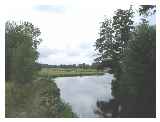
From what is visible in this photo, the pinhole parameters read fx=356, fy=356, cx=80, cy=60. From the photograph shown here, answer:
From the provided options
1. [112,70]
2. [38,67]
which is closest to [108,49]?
[112,70]

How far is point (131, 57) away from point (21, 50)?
0.76 meters

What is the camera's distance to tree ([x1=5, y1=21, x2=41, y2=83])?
2373 mm

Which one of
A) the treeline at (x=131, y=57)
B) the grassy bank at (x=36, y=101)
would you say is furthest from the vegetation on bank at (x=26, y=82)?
the treeline at (x=131, y=57)

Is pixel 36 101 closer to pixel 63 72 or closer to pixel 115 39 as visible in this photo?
pixel 63 72

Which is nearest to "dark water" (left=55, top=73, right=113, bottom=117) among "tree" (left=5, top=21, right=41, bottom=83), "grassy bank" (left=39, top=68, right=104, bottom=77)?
"grassy bank" (left=39, top=68, right=104, bottom=77)

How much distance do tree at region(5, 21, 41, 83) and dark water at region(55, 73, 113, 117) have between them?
0.70 ft

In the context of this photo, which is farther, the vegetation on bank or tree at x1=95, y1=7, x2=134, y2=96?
tree at x1=95, y1=7, x2=134, y2=96

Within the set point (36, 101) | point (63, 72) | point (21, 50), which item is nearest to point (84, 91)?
point (63, 72)

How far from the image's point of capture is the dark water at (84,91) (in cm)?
240

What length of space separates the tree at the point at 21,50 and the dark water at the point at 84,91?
0.70 feet

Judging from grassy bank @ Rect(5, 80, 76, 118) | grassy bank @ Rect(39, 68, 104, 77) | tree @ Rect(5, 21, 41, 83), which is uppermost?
tree @ Rect(5, 21, 41, 83)

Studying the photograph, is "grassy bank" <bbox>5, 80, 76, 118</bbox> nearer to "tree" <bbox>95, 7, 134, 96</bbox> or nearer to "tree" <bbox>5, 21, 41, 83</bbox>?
"tree" <bbox>5, 21, 41, 83</bbox>
